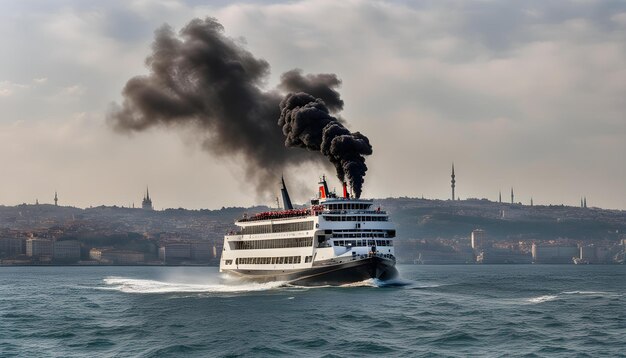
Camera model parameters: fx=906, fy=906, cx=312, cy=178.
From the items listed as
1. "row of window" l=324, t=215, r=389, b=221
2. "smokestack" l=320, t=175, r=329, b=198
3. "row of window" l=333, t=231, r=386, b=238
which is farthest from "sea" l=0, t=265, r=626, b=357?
"smokestack" l=320, t=175, r=329, b=198

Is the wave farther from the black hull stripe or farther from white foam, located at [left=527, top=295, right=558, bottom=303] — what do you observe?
the black hull stripe

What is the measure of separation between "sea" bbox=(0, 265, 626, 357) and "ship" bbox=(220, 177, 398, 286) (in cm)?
149

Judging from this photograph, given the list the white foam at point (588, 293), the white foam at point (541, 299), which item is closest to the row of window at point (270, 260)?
the white foam at point (541, 299)

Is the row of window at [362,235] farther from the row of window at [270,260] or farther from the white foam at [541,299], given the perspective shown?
the white foam at [541,299]

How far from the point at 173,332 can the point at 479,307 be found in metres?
24.7

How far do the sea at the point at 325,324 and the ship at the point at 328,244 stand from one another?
149cm

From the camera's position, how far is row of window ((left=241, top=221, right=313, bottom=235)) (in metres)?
84.6

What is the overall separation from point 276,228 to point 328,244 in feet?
31.3

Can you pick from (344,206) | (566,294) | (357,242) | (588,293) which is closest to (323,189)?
(344,206)

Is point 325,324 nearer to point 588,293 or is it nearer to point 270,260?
point 270,260

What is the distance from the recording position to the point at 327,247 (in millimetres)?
81312

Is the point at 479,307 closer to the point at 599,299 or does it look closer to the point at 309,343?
the point at 599,299

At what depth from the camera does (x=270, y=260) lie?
294 ft

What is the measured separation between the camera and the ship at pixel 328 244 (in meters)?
80.3
